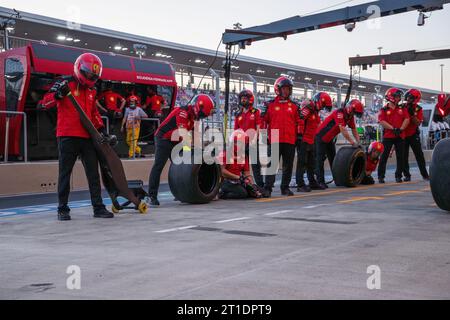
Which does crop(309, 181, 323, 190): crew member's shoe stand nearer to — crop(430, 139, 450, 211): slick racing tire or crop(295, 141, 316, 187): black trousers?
crop(295, 141, 316, 187): black trousers

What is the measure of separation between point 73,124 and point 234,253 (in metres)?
3.73

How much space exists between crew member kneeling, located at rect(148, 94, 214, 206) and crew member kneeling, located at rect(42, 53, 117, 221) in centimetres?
150

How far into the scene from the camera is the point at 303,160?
38.1ft

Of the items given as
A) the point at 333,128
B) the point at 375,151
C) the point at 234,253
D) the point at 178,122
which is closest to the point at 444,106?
the point at 333,128

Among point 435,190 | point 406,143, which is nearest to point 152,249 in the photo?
point 435,190

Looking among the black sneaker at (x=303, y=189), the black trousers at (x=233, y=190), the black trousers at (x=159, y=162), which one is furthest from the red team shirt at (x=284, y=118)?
the black trousers at (x=159, y=162)

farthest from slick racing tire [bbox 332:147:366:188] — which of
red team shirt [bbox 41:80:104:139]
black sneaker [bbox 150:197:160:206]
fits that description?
red team shirt [bbox 41:80:104:139]

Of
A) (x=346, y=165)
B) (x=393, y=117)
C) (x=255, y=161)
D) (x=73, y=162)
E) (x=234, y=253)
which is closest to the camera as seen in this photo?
(x=234, y=253)

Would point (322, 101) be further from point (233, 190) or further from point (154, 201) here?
point (154, 201)

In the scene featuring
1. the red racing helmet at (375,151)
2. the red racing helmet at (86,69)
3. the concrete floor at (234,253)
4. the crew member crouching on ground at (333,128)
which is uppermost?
the red racing helmet at (86,69)

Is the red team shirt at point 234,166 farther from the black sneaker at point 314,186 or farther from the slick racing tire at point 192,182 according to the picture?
the black sneaker at point 314,186

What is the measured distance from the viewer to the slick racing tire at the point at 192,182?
29.8 feet

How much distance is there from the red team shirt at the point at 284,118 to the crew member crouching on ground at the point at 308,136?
56 cm

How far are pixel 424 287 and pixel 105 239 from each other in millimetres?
3281
